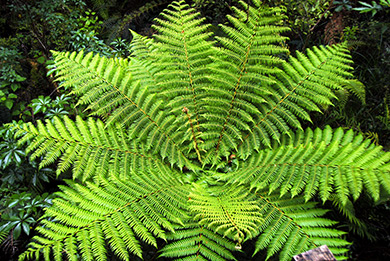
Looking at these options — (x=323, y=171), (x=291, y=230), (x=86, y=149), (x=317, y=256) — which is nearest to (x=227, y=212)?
(x=291, y=230)

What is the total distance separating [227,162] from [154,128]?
0.63 metres

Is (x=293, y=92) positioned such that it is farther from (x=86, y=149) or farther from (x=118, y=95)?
(x=86, y=149)

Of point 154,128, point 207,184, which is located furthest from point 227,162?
point 154,128

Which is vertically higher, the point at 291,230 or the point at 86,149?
the point at 86,149

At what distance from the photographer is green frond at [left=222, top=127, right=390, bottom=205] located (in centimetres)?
139

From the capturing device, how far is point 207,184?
1906mm

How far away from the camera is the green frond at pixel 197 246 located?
1402 millimetres

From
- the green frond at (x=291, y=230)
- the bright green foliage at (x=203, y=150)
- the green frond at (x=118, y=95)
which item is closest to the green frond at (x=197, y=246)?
the bright green foliage at (x=203, y=150)

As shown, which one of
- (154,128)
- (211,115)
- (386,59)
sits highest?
(386,59)

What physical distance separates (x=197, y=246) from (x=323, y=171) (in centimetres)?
84

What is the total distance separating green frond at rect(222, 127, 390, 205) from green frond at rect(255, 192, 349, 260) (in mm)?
112

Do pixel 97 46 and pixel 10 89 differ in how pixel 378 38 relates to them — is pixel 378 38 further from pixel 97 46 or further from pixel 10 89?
pixel 10 89

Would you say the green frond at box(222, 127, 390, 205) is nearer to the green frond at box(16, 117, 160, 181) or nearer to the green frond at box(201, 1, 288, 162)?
the green frond at box(201, 1, 288, 162)

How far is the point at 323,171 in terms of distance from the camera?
149 centimetres
